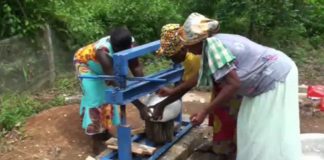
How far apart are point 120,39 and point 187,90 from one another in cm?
82

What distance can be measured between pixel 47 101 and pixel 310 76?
3626mm

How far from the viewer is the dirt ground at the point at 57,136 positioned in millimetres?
4746

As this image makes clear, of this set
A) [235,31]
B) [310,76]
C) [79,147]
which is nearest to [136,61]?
[79,147]

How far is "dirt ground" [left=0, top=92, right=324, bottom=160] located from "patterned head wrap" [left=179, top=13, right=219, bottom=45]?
1864 mm

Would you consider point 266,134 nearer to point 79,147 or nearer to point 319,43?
point 79,147

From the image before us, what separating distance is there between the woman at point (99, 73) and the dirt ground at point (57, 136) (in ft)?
0.79

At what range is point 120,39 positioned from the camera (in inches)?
171

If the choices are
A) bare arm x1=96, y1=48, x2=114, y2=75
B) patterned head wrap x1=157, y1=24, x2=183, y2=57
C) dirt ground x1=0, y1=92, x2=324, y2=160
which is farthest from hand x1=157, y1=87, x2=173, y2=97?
dirt ground x1=0, y1=92, x2=324, y2=160

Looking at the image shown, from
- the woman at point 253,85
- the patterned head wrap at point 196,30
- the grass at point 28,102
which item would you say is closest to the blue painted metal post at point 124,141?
the woman at point 253,85

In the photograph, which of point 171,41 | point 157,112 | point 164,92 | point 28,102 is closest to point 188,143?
point 157,112

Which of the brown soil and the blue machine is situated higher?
the blue machine

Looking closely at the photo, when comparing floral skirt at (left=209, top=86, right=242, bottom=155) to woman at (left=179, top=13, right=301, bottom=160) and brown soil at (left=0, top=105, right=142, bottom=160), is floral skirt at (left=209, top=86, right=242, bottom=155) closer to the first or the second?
woman at (left=179, top=13, right=301, bottom=160)

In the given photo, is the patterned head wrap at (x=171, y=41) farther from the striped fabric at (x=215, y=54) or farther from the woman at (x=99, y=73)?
the woman at (x=99, y=73)

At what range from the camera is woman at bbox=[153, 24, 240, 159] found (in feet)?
12.5
